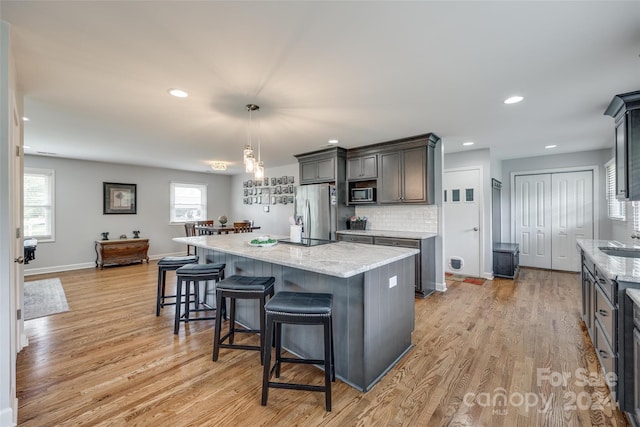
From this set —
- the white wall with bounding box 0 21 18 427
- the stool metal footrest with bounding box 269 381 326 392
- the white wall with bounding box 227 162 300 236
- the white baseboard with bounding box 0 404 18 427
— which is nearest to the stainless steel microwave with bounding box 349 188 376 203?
the white wall with bounding box 227 162 300 236

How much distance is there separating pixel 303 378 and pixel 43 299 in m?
4.23

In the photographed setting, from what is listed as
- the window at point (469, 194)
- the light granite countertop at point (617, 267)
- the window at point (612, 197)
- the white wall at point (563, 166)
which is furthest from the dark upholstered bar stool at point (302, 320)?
the white wall at point (563, 166)

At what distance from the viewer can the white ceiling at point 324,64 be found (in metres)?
1.53

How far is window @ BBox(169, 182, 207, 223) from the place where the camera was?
745cm

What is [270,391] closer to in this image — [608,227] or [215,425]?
[215,425]

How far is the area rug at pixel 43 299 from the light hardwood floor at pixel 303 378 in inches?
11.1

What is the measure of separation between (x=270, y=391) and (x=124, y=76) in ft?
8.86

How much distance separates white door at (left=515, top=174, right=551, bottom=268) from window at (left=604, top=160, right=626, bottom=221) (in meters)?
0.82

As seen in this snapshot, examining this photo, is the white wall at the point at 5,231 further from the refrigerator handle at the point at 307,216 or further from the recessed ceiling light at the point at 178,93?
the refrigerator handle at the point at 307,216

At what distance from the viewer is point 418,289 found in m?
4.01

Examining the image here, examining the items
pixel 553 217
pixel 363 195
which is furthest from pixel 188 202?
pixel 553 217

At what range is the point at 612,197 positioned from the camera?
4656 mm

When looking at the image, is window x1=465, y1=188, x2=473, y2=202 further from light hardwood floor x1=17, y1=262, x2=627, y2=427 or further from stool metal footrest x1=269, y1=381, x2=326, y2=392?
stool metal footrest x1=269, y1=381, x2=326, y2=392

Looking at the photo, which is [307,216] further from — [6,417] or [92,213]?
[92,213]
